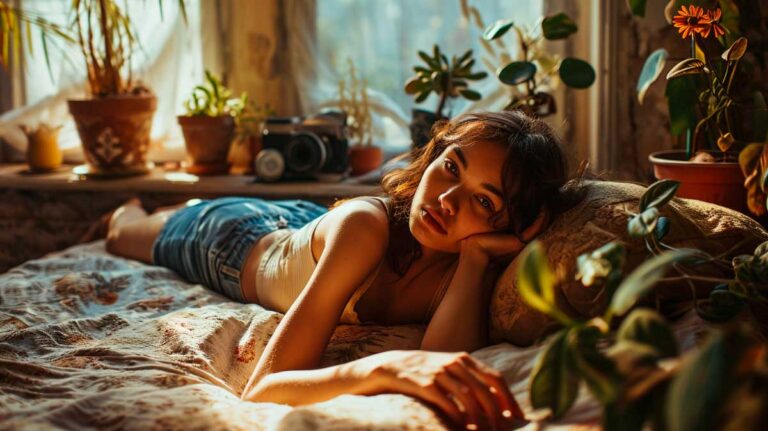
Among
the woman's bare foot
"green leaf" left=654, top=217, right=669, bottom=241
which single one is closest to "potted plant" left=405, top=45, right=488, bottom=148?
the woman's bare foot

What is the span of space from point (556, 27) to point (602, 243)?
0.97 meters

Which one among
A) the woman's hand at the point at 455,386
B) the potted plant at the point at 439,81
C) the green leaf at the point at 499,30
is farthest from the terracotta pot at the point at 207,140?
the woman's hand at the point at 455,386

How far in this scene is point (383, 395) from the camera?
3.77 feet

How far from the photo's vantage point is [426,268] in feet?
5.51

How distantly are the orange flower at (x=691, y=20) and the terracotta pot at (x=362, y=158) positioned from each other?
1404mm

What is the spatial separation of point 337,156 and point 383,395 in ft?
5.42

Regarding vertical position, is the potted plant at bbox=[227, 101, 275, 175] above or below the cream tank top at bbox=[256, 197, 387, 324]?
above

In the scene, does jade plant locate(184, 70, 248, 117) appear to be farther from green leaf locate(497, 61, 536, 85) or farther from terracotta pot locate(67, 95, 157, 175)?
green leaf locate(497, 61, 536, 85)

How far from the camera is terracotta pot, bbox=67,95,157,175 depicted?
2793mm

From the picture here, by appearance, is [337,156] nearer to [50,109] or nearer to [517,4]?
[517,4]

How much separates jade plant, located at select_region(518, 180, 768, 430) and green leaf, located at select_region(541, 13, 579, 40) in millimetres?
1108

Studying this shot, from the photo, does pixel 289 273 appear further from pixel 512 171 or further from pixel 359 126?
pixel 359 126

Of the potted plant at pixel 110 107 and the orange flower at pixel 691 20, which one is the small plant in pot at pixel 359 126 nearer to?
the potted plant at pixel 110 107

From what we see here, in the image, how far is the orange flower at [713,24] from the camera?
1543mm
